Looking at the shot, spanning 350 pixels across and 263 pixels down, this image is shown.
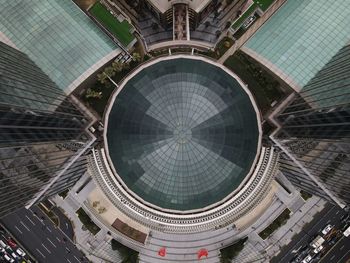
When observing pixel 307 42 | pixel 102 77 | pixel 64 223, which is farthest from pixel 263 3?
pixel 64 223

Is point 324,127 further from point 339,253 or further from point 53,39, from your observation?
point 53,39

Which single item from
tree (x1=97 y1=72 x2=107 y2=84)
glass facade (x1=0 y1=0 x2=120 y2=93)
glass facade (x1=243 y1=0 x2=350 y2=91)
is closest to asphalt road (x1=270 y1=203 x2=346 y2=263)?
glass facade (x1=243 y1=0 x2=350 y2=91)

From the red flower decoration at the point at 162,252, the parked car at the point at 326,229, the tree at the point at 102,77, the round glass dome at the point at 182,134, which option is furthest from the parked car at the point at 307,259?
the tree at the point at 102,77

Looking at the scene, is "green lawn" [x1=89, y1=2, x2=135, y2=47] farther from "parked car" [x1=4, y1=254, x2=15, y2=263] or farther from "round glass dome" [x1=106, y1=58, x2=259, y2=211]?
"parked car" [x1=4, y1=254, x2=15, y2=263]

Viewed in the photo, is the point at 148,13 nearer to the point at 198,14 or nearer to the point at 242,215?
the point at 198,14

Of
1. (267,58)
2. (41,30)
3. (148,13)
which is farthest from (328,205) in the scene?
(41,30)

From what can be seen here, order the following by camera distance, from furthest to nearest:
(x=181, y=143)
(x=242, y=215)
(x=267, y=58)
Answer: (x=242, y=215) → (x=267, y=58) → (x=181, y=143)
